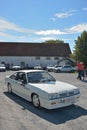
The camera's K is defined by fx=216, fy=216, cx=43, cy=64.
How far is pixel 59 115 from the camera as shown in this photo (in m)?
7.50

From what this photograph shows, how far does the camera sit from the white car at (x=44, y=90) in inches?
302

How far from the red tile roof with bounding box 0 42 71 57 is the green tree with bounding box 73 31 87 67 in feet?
34.1

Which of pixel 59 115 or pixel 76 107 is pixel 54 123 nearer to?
pixel 59 115

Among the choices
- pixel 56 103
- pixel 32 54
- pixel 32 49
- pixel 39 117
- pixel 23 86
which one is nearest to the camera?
pixel 39 117

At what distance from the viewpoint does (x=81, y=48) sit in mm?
42938

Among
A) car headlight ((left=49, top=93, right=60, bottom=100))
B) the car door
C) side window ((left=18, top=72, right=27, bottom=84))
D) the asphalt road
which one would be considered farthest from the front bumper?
side window ((left=18, top=72, right=27, bottom=84))

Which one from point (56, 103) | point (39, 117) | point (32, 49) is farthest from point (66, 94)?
point (32, 49)

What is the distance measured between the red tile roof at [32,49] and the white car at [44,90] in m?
43.6

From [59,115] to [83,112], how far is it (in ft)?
3.05

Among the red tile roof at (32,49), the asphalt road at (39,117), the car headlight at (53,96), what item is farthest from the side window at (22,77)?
A: the red tile roof at (32,49)

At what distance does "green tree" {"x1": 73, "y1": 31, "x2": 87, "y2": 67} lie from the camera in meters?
41.9

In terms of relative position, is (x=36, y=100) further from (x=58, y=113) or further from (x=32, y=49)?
(x=32, y=49)

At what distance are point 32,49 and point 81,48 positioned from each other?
1586cm

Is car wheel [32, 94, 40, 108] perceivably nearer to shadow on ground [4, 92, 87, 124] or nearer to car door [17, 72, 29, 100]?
shadow on ground [4, 92, 87, 124]
